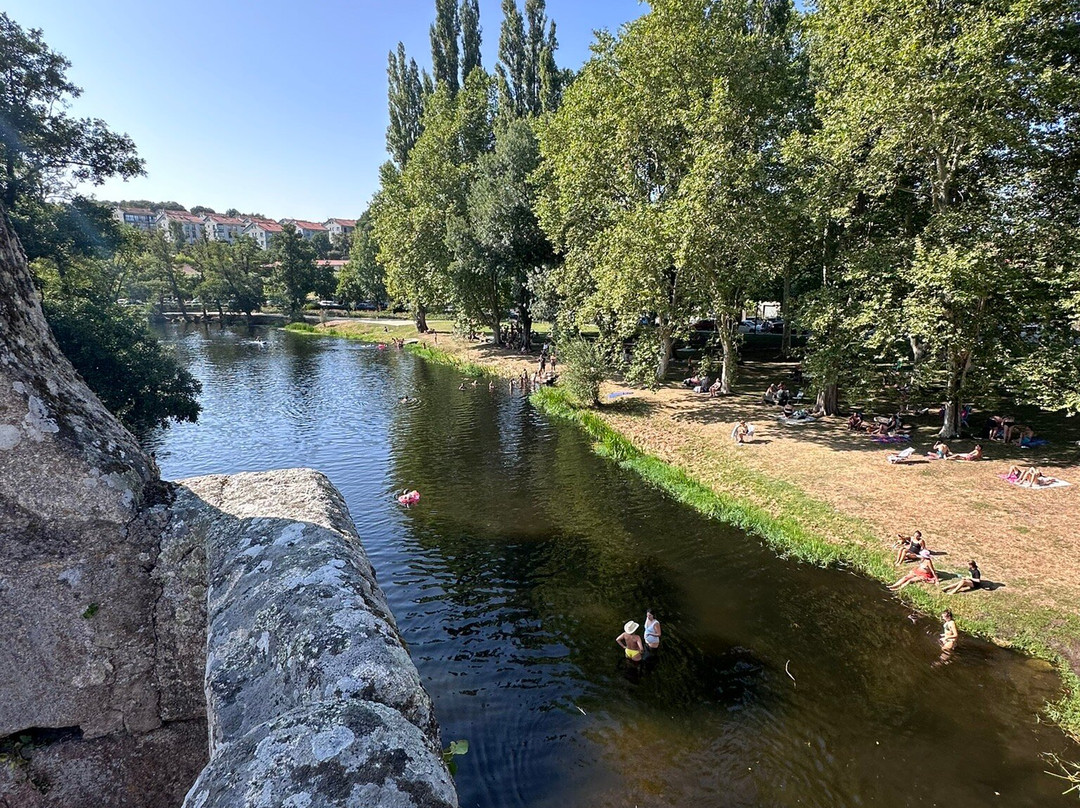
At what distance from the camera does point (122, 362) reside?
20422mm

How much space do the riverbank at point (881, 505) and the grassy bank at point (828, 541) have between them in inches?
1.2

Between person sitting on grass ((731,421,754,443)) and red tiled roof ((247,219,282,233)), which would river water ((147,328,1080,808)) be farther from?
red tiled roof ((247,219,282,233))

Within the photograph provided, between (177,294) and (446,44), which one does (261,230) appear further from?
(446,44)

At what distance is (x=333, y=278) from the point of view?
94.8 meters

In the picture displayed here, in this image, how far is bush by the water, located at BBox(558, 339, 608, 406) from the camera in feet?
95.8

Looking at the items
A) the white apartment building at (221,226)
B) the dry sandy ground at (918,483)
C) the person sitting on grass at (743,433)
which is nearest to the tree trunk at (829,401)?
the dry sandy ground at (918,483)

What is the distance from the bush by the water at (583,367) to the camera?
29188 millimetres

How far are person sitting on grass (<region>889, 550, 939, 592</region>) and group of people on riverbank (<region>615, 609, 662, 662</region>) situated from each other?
246 inches

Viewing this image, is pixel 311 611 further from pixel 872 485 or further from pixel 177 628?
pixel 872 485

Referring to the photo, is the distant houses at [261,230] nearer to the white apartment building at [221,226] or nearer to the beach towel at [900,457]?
the white apartment building at [221,226]

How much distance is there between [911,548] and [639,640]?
7.80 metres

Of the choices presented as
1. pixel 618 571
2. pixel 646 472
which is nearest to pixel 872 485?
pixel 646 472

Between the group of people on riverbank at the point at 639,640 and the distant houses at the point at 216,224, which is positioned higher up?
the distant houses at the point at 216,224

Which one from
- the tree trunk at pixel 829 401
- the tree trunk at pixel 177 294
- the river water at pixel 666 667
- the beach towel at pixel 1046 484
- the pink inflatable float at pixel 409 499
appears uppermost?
the tree trunk at pixel 177 294
